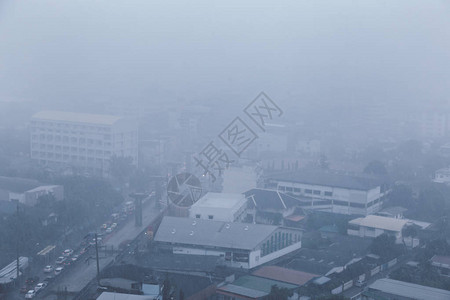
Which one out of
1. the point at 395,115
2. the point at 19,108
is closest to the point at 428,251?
the point at 395,115

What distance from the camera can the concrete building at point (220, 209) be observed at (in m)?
4.79

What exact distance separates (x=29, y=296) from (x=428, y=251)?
2.60 meters

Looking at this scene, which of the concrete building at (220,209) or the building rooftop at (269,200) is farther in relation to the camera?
the building rooftop at (269,200)

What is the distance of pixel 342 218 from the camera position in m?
5.18

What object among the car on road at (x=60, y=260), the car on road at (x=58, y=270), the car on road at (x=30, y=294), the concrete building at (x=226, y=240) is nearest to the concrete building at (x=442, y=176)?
the concrete building at (x=226, y=240)

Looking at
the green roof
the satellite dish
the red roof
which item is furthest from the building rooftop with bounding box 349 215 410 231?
the green roof

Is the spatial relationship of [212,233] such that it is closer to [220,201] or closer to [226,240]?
[226,240]

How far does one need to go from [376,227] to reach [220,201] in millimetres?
1263

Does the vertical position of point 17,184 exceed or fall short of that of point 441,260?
it exceeds it

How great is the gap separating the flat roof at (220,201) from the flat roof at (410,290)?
1713 millimetres

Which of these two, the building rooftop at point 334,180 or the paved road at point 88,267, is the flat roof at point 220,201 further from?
the building rooftop at point 334,180

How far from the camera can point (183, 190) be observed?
5.49 m

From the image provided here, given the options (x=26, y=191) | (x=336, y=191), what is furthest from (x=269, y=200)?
(x=26, y=191)

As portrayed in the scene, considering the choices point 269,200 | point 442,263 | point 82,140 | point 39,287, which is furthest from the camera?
point 82,140
